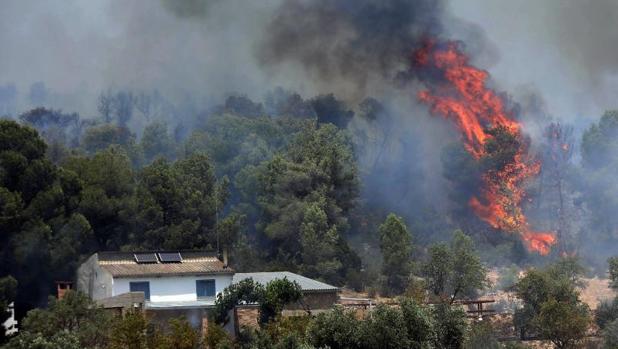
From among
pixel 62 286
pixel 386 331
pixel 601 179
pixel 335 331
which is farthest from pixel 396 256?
pixel 386 331

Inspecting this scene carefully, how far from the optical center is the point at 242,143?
10362 cm

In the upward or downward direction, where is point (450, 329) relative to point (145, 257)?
downward

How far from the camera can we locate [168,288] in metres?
65.9

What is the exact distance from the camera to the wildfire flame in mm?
91562

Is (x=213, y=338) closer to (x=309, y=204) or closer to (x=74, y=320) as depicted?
(x=74, y=320)

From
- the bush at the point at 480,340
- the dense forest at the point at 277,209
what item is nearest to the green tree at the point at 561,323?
the dense forest at the point at 277,209

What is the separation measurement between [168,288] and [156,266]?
6.80ft

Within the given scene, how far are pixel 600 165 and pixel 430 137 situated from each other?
54.8 feet

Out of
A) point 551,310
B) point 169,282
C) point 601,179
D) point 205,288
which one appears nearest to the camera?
point 551,310

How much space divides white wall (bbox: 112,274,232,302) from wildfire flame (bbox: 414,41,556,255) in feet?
109

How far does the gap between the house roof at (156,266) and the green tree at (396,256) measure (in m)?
15.6

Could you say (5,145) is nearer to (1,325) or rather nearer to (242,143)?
(1,325)

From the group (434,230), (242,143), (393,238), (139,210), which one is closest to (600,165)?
(434,230)

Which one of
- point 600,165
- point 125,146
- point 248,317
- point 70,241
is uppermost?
point 125,146
